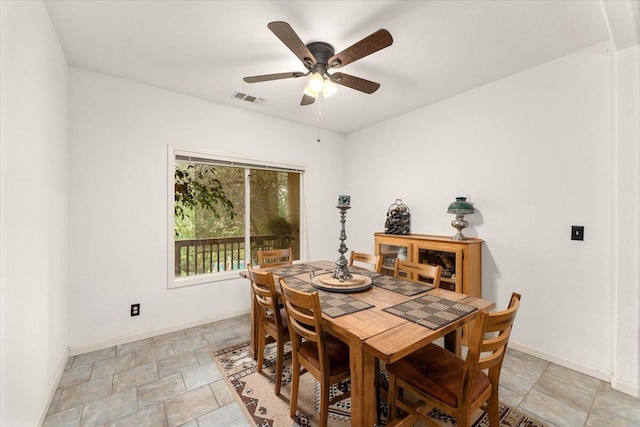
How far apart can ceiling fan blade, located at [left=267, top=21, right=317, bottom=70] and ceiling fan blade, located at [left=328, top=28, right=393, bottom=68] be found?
177mm

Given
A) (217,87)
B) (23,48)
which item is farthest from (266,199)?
(23,48)

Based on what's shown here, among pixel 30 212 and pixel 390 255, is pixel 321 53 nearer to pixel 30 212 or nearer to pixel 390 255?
pixel 30 212

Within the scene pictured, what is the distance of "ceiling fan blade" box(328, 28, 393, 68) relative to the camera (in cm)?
154

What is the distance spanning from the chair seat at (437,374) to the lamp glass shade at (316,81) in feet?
6.26

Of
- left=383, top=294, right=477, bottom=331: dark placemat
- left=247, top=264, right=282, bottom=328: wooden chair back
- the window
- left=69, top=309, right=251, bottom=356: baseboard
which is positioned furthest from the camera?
the window

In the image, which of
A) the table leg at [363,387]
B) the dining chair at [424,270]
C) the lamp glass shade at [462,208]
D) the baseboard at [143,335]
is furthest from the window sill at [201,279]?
the lamp glass shade at [462,208]

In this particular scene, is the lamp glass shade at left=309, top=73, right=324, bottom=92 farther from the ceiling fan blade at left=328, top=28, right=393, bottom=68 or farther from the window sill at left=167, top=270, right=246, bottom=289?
the window sill at left=167, top=270, right=246, bottom=289

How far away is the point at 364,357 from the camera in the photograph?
124cm

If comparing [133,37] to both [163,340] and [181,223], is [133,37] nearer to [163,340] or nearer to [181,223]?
[181,223]

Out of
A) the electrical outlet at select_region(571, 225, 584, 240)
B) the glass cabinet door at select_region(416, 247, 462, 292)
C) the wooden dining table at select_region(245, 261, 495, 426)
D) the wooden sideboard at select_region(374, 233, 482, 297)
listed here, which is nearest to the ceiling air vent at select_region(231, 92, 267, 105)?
the wooden sideboard at select_region(374, 233, 482, 297)

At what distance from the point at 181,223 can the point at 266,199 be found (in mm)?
1155

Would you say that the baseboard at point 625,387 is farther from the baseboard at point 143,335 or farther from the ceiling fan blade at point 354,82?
the baseboard at point 143,335

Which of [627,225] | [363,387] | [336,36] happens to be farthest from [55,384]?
[627,225]

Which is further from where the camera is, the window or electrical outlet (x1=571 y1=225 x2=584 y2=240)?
the window
